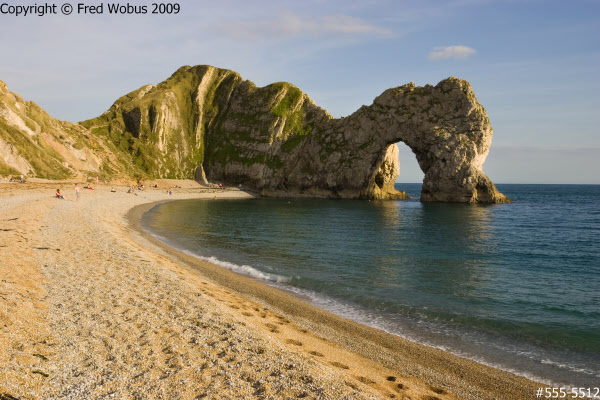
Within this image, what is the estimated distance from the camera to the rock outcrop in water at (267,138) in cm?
8569

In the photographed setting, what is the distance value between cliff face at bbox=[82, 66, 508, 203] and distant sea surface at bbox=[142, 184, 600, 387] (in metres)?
49.1

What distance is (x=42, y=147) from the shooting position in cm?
7594

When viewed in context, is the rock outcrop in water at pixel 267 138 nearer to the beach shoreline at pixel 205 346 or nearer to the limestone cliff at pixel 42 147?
the limestone cliff at pixel 42 147

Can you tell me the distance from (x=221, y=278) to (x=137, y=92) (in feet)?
483

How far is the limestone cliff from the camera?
67125mm

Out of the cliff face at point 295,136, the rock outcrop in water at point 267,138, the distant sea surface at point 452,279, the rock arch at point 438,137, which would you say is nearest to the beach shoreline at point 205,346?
the distant sea surface at point 452,279

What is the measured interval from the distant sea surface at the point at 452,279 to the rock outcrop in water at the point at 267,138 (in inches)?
1923

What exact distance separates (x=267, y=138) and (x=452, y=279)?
10359cm

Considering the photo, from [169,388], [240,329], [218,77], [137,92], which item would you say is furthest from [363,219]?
[137,92]

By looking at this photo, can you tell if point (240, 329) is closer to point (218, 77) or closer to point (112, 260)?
point (112, 260)

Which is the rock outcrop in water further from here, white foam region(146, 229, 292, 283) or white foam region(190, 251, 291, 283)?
white foam region(190, 251, 291, 283)

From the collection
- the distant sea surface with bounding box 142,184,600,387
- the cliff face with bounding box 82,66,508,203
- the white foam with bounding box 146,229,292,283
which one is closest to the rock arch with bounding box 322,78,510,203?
the cliff face with bounding box 82,66,508,203

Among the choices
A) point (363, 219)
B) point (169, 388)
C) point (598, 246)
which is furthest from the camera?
point (363, 219)

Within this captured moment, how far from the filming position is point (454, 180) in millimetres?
87125
